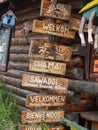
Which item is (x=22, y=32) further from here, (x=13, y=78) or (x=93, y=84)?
(x=93, y=84)

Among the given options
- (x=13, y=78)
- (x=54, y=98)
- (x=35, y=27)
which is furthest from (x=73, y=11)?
(x=13, y=78)

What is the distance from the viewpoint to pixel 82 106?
23.7 feet

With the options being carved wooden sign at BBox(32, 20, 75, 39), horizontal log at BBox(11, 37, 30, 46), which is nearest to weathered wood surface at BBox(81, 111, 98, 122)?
carved wooden sign at BBox(32, 20, 75, 39)

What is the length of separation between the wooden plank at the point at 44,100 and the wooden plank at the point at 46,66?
44 centimetres

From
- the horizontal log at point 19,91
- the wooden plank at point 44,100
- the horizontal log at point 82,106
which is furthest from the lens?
the horizontal log at point 19,91

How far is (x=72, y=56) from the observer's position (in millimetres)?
7219

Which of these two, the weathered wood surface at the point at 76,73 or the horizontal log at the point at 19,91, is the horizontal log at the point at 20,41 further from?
the weathered wood surface at the point at 76,73

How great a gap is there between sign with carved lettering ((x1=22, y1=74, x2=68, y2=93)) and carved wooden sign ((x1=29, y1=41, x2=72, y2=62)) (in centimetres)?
38

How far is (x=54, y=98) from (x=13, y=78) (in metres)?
2.83

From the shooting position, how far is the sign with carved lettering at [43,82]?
607 centimetres

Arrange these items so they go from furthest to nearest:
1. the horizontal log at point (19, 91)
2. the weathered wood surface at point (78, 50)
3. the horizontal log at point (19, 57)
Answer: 1. the horizontal log at point (19, 57)
2. the horizontal log at point (19, 91)
3. the weathered wood surface at point (78, 50)

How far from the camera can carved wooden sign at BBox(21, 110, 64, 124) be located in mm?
6059

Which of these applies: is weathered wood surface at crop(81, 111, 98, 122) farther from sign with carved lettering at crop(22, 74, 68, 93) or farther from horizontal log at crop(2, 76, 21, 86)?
horizontal log at crop(2, 76, 21, 86)

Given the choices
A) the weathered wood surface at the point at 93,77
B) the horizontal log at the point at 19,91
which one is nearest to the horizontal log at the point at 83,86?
the weathered wood surface at the point at 93,77
